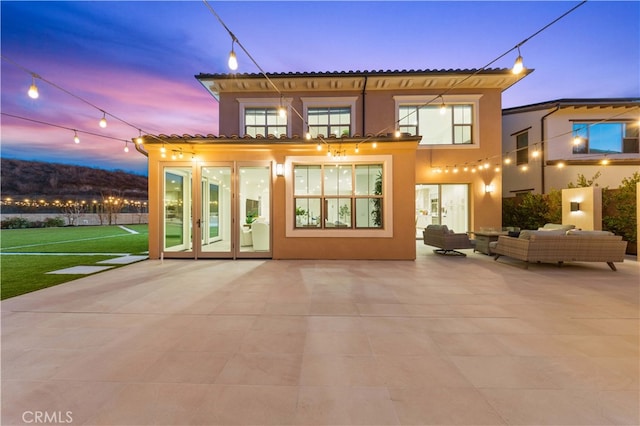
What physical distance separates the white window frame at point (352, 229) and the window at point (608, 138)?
1003 centimetres

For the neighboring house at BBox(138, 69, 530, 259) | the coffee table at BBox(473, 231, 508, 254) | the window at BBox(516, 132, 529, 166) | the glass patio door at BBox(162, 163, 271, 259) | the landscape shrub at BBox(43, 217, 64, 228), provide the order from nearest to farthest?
the neighboring house at BBox(138, 69, 530, 259), the glass patio door at BBox(162, 163, 271, 259), the coffee table at BBox(473, 231, 508, 254), the window at BBox(516, 132, 529, 166), the landscape shrub at BBox(43, 217, 64, 228)

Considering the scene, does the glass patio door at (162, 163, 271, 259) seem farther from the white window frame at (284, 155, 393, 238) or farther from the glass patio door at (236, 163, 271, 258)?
the white window frame at (284, 155, 393, 238)

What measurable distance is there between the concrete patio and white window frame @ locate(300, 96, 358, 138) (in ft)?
23.9

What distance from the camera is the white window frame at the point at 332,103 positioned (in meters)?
10.0

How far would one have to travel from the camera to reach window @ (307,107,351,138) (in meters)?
10.1

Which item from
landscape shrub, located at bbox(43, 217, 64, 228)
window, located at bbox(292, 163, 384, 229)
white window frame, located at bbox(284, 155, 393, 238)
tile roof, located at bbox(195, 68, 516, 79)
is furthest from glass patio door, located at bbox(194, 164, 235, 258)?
landscape shrub, located at bbox(43, 217, 64, 228)

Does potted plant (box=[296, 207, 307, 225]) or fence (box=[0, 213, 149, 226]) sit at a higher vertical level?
potted plant (box=[296, 207, 307, 225])

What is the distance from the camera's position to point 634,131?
10.8 m

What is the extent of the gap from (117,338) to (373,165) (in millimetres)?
6300

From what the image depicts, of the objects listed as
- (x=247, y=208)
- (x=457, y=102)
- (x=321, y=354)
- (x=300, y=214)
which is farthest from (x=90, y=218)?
(x=457, y=102)

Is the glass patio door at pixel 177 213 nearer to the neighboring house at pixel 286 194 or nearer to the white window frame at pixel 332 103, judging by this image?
the neighboring house at pixel 286 194

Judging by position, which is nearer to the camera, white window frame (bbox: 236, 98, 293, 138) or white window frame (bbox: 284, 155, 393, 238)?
white window frame (bbox: 284, 155, 393, 238)

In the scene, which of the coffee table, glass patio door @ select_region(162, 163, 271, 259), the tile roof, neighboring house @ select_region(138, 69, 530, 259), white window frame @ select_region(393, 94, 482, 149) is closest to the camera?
neighboring house @ select_region(138, 69, 530, 259)

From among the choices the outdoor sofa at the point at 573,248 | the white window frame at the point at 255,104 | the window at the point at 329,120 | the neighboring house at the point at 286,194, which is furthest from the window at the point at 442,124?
the outdoor sofa at the point at 573,248
